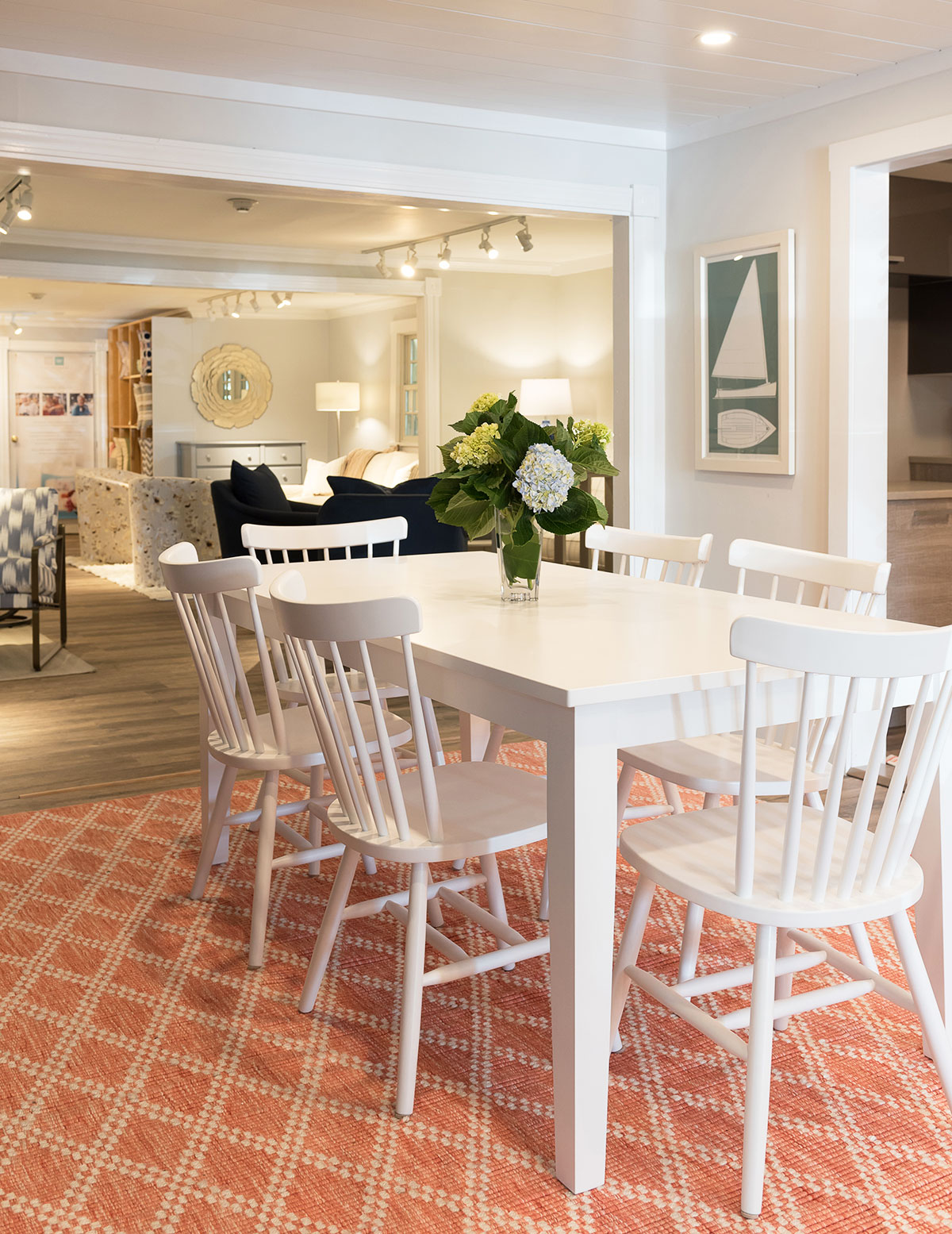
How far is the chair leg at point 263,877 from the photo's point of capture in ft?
8.61

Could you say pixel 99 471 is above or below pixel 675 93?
below

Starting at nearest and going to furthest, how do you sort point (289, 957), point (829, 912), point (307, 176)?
point (829, 912) < point (289, 957) < point (307, 176)

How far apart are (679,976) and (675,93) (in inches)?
127

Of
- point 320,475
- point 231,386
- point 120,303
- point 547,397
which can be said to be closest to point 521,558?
point 547,397

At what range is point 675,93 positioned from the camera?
14.0ft

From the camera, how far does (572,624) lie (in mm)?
2357

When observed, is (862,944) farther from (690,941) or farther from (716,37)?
(716,37)

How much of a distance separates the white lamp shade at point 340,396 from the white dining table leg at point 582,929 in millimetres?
10411

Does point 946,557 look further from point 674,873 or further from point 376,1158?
point 376,1158

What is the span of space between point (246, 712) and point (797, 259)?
2891mm

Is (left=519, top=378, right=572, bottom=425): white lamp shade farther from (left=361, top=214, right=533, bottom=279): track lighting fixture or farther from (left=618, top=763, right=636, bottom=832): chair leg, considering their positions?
(left=618, top=763, right=636, bottom=832): chair leg

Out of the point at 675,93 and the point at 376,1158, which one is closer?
the point at 376,1158

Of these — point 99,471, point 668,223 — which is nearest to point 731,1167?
point 668,223

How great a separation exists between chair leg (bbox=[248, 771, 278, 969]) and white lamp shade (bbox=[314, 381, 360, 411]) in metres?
9.57
